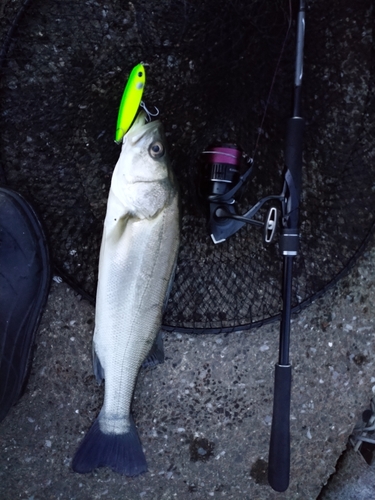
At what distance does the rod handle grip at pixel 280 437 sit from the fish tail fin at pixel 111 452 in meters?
0.44

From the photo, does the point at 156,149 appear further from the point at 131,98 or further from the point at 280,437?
the point at 280,437

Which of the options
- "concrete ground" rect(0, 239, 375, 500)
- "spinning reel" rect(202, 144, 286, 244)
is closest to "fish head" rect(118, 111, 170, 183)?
"spinning reel" rect(202, 144, 286, 244)

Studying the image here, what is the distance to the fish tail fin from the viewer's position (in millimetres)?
1530

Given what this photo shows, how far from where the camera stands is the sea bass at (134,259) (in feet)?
4.41

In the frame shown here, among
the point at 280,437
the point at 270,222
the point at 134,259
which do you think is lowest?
the point at 280,437

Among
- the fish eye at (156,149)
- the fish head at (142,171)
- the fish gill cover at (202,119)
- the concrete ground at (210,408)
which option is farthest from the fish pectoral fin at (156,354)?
the fish eye at (156,149)

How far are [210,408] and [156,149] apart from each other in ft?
3.36

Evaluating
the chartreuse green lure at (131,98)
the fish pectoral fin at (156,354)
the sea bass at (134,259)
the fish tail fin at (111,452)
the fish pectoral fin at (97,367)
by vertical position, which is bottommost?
the fish tail fin at (111,452)

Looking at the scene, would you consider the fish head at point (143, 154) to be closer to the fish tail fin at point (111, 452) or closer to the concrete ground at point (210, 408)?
the concrete ground at point (210, 408)

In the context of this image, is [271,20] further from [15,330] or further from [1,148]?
[15,330]

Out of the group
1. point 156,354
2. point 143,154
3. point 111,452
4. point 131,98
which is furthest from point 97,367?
point 131,98

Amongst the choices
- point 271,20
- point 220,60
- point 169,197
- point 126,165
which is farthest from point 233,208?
point 271,20

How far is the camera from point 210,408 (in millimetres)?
1810

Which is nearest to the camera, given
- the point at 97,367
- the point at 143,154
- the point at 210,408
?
the point at 143,154
